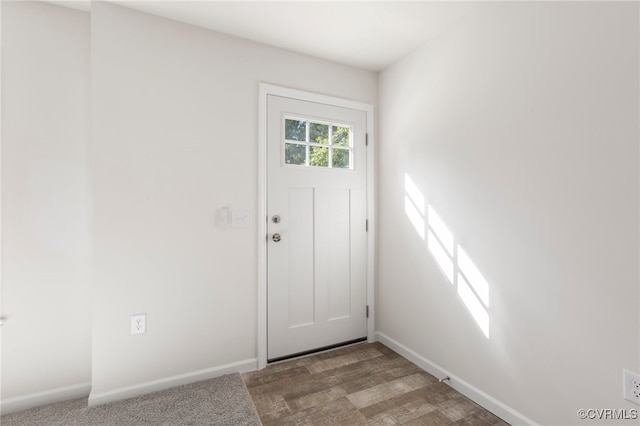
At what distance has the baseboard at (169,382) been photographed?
1.86m

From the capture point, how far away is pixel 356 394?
6.48ft

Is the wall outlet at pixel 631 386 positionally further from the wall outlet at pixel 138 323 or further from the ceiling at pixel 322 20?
the wall outlet at pixel 138 323

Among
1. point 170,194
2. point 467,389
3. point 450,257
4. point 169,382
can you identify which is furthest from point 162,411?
point 450,257

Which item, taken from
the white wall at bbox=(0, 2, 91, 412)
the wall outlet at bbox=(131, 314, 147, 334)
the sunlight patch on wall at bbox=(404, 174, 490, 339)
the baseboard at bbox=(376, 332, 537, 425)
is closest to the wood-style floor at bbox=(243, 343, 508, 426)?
the baseboard at bbox=(376, 332, 537, 425)

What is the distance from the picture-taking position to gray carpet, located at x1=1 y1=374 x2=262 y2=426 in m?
1.71

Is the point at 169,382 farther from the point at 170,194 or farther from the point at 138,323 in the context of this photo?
the point at 170,194

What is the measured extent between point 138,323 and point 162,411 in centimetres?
53

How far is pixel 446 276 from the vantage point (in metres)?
2.10

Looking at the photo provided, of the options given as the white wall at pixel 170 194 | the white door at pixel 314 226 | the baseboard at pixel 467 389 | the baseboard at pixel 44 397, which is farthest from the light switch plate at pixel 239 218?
the baseboard at pixel 467 389

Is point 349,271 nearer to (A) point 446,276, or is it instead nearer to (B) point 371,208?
(B) point 371,208

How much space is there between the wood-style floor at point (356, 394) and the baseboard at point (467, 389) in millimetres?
35

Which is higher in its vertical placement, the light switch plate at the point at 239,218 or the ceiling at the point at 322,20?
the ceiling at the point at 322,20

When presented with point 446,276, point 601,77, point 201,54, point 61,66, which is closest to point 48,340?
point 61,66

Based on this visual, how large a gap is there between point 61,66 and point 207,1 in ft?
3.30
